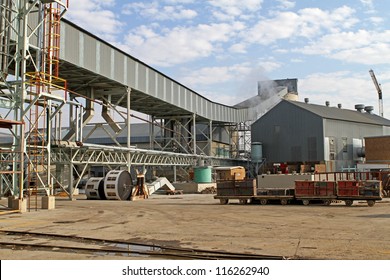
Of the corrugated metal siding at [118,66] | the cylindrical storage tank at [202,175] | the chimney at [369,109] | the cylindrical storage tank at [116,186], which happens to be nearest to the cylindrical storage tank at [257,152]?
the cylindrical storage tank at [202,175]

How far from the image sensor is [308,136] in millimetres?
57531

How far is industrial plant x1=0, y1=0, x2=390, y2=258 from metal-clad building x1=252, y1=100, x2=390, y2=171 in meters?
0.15

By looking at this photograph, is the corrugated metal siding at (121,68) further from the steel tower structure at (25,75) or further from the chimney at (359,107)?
the chimney at (359,107)

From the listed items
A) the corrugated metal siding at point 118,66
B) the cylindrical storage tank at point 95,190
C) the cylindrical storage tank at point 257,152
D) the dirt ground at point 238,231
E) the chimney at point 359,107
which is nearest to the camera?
the dirt ground at point 238,231

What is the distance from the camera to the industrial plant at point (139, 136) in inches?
928

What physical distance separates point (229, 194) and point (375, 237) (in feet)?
50.5

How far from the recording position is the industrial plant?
77.3 feet

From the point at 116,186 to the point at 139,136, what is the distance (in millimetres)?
41494

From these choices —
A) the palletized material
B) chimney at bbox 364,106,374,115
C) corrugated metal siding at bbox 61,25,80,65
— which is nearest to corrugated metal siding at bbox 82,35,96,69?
corrugated metal siding at bbox 61,25,80,65

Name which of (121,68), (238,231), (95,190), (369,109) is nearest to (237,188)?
(95,190)

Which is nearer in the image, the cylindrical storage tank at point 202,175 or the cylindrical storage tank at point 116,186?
the cylindrical storage tank at point 116,186

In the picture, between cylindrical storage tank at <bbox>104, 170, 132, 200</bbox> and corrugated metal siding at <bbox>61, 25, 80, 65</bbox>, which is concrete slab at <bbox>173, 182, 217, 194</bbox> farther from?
corrugated metal siding at <bbox>61, 25, 80, 65</bbox>

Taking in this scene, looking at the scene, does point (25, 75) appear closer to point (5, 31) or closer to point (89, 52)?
point (5, 31)

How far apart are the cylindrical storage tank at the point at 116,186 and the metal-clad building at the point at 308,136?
32.8m
